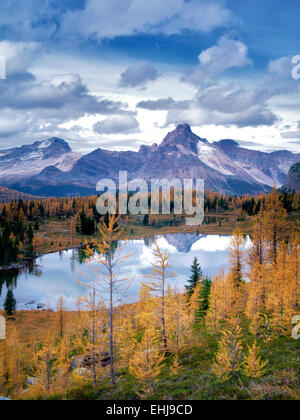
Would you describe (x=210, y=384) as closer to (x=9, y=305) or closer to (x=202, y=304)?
(x=202, y=304)

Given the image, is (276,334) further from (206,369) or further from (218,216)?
(218,216)

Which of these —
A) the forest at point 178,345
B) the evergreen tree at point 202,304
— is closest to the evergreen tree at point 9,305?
the forest at point 178,345

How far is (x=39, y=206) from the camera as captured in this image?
15762 centimetres

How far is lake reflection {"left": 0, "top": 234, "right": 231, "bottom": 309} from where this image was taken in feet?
224

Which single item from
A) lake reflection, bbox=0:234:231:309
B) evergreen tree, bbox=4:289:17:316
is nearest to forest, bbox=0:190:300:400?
evergreen tree, bbox=4:289:17:316

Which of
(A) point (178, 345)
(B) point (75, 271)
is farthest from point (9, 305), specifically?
(A) point (178, 345)

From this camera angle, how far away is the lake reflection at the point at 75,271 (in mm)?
68312

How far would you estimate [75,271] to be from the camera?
89062 millimetres

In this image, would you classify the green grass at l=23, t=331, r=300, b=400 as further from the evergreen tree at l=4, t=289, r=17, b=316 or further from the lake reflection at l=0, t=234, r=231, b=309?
the evergreen tree at l=4, t=289, r=17, b=316

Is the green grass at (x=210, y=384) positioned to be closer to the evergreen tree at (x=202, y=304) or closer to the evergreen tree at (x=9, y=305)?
the evergreen tree at (x=202, y=304)

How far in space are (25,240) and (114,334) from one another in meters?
102
